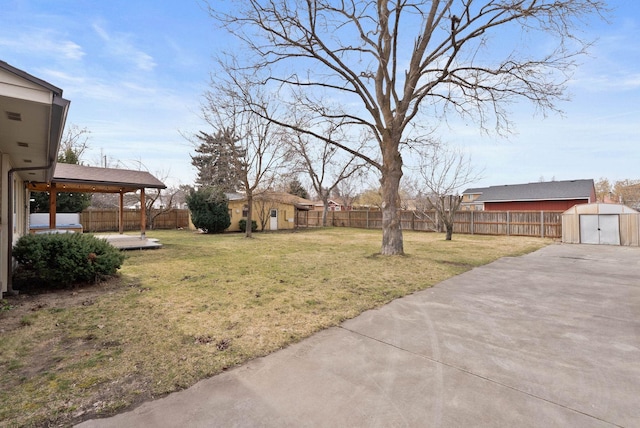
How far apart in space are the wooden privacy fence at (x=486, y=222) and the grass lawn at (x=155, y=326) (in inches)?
537


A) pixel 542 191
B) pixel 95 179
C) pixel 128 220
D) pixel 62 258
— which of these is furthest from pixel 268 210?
pixel 542 191

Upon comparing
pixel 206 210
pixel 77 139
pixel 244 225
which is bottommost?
pixel 244 225

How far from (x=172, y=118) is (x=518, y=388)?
1897cm

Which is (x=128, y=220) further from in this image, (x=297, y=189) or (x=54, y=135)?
(x=297, y=189)

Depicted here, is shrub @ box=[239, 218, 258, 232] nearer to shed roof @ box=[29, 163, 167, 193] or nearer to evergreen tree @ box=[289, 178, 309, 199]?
shed roof @ box=[29, 163, 167, 193]

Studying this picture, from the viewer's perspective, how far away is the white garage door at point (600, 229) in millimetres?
13961

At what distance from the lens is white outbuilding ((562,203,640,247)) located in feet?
44.7

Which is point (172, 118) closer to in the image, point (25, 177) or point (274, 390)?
point (25, 177)

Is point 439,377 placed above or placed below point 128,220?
below

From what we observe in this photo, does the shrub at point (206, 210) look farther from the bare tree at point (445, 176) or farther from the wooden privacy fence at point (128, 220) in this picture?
the bare tree at point (445, 176)

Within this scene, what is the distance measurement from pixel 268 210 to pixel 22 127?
19.7 m

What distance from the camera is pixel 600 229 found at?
14320 millimetres

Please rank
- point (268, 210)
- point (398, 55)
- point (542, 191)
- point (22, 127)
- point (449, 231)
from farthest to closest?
point (542, 191), point (268, 210), point (449, 231), point (398, 55), point (22, 127)

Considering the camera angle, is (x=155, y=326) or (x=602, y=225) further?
(x=602, y=225)
